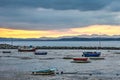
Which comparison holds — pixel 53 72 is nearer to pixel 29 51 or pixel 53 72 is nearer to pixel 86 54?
pixel 86 54

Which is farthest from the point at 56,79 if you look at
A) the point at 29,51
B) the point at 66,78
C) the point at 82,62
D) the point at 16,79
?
the point at 29,51

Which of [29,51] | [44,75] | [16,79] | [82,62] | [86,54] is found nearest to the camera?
[16,79]

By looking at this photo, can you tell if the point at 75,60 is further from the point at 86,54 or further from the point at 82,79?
the point at 82,79

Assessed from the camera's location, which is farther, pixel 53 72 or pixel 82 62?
pixel 82 62

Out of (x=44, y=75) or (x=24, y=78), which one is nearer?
(x=24, y=78)

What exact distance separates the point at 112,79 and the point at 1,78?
15942mm

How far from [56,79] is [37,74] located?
747cm

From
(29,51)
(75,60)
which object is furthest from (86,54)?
(29,51)

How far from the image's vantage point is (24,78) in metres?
54.3

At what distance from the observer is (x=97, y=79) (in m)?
52.8

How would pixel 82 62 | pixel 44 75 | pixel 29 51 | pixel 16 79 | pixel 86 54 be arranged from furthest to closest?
pixel 29 51 → pixel 86 54 → pixel 82 62 → pixel 44 75 → pixel 16 79

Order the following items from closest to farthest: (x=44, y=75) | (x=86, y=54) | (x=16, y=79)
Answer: (x=16, y=79)
(x=44, y=75)
(x=86, y=54)

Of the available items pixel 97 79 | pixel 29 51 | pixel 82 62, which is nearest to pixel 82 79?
pixel 97 79

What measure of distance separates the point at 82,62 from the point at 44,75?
1328 inches
